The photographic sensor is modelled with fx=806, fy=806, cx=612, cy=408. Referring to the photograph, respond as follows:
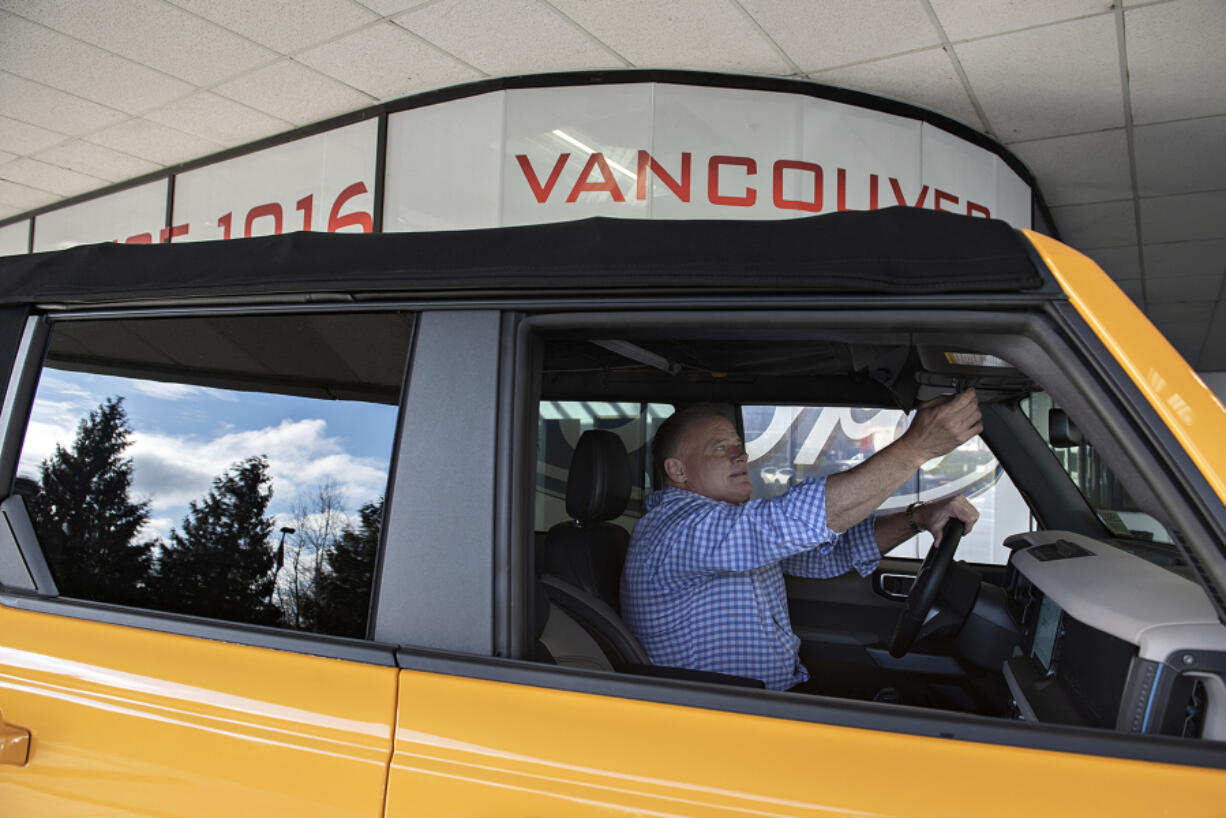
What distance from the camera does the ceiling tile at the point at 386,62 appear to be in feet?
15.3

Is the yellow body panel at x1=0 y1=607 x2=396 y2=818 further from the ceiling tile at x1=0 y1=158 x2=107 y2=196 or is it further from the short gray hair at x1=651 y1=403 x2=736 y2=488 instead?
the ceiling tile at x1=0 y1=158 x2=107 y2=196

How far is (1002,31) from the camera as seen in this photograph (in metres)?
4.26

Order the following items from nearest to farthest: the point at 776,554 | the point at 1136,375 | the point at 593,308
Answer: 1. the point at 1136,375
2. the point at 593,308
3. the point at 776,554

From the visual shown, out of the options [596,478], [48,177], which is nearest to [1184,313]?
[596,478]

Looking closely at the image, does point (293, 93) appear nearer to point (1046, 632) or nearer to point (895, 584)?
point (895, 584)

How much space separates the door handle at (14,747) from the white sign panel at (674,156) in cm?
402

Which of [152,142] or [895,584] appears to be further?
[152,142]

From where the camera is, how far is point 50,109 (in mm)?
5840

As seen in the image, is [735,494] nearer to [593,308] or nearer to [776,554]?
[776,554]

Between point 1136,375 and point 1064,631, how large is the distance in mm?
773

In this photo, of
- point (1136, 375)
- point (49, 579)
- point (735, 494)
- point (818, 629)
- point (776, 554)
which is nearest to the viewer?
point (1136, 375)

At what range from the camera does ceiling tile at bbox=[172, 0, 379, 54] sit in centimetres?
433

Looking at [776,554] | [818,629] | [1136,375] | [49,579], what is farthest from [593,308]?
[818,629]

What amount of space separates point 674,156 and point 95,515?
4075 mm
